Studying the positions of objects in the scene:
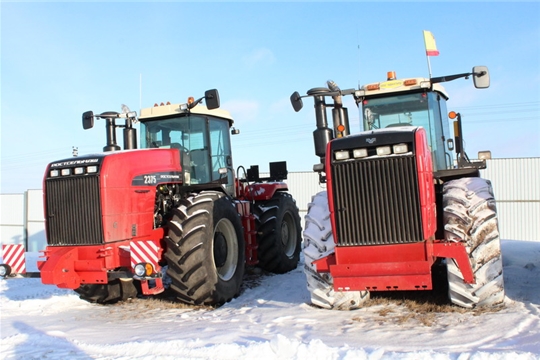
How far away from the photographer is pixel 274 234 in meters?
9.20

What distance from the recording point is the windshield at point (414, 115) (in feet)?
22.0

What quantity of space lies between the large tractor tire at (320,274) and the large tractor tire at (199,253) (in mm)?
1373

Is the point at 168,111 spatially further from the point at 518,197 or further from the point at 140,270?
the point at 518,197

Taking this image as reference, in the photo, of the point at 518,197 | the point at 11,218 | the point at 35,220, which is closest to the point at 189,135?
the point at 518,197

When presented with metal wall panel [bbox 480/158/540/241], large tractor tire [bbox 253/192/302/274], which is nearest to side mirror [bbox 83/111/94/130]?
large tractor tire [bbox 253/192/302/274]

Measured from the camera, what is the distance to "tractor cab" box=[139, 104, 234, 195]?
8.03m

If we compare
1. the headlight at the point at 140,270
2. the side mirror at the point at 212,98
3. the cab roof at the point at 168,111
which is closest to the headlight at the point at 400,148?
the side mirror at the point at 212,98

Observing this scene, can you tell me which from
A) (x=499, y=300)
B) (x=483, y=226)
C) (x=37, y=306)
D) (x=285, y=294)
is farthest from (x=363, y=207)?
(x=37, y=306)

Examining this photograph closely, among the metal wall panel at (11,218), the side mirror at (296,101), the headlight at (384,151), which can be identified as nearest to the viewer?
the headlight at (384,151)

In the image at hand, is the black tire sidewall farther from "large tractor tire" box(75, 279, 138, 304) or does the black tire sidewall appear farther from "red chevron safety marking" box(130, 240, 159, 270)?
"large tractor tire" box(75, 279, 138, 304)

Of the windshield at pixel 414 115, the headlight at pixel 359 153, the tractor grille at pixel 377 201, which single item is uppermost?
the windshield at pixel 414 115

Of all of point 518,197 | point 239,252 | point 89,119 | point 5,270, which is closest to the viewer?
point 5,270

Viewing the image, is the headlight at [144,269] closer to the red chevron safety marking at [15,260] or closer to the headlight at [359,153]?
the red chevron safety marking at [15,260]

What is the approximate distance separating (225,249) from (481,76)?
13.9 feet
